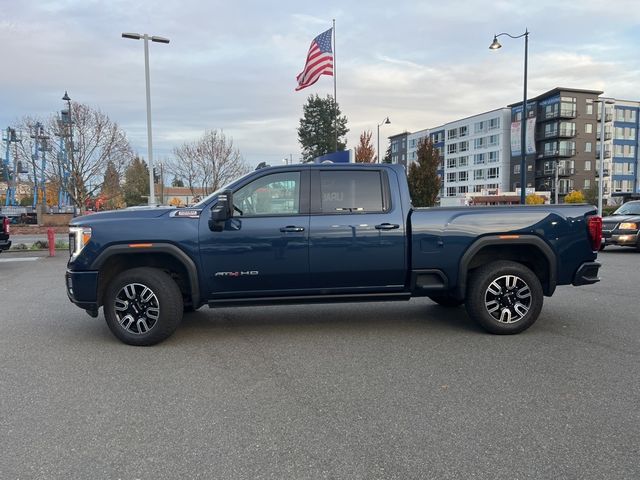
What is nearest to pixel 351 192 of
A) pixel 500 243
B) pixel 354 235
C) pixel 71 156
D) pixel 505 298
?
pixel 354 235

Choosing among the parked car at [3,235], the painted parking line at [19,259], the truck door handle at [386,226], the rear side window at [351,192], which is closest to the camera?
the truck door handle at [386,226]

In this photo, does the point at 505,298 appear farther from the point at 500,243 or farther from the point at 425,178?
the point at 425,178

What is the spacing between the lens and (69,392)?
4215mm

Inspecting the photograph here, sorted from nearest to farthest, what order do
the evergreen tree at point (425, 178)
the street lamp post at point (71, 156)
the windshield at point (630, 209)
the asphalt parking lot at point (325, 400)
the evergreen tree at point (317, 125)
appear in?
the asphalt parking lot at point (325, 400) → the windshield at point (630, 209) → the street lamp post at point (71, 156) → the evergreen tree at point (425, 178) → the evergreen tree at point (317, 125)

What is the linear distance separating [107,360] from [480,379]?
3611 mm

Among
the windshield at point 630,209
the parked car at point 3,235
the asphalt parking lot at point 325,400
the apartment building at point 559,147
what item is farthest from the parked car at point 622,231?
the apartment building at point 559,147

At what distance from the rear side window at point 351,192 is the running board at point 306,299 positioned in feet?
3.22

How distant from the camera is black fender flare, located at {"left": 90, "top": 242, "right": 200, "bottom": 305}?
5.37m

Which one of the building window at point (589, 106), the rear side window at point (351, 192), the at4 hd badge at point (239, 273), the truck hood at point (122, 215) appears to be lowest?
the at4 hd badge at point (239, 273)

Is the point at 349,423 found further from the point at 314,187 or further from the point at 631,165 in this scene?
the point at 631,165

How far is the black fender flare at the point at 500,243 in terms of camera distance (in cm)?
568

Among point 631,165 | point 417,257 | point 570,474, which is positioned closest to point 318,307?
point 417,257

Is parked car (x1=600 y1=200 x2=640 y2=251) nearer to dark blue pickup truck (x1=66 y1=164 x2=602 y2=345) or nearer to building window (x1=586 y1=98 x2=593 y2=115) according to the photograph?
dark blue pickup truck (x1=66 y1=164 x2=602 y2=345)

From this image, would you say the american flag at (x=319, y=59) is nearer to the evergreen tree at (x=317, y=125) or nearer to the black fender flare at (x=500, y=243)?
the black fender flare at (x=500, y=243)
